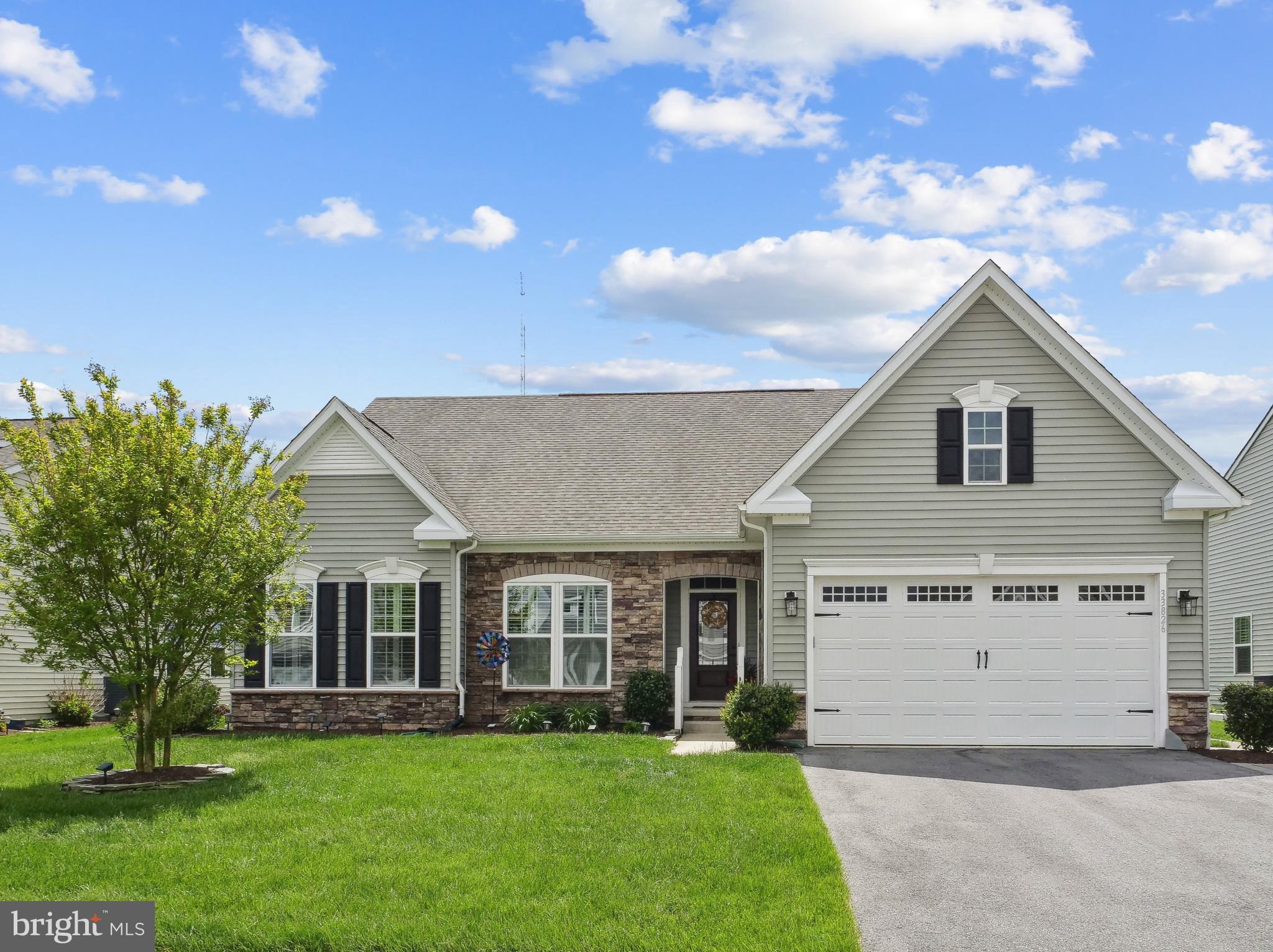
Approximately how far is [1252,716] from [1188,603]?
1.70 m

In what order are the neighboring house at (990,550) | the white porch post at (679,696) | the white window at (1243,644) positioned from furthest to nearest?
the white window at (1243,644)
the white porch post at (679,696)
the neighboring house at (990,550)

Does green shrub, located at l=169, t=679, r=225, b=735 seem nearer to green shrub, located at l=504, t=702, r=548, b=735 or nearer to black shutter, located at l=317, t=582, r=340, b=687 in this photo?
black shutter, located at l=317, t=582, r=340, b=687

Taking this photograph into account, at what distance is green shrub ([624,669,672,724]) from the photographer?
17.1m

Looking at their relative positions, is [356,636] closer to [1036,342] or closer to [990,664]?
[990,664]

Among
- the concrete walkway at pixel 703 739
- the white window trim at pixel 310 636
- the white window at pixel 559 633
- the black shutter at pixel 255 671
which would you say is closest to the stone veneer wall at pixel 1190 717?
the concrete walkway at pixel 703 739

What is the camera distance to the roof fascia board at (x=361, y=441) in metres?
17.4

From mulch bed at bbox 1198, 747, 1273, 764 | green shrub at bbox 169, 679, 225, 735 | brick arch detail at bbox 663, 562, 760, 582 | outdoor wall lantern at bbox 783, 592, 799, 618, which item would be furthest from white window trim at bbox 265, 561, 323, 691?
mulch bed at bbox 1198, 747, 1273, 764

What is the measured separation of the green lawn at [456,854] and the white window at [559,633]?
4272 mm

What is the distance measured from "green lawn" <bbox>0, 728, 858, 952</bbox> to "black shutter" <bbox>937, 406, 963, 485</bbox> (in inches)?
182

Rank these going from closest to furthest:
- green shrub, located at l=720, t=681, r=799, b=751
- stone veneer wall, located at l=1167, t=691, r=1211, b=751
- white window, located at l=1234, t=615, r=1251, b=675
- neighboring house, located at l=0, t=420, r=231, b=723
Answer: green shrub, located at l=720, t=681, r=799, b=751 < stone veneer wall, located at l=1167, t=691, r=1211, b=751 < neighboring house, located at l=0, t=420, r=231, b=723 < white window, located at l=1234, t=615, r=1251, b=675

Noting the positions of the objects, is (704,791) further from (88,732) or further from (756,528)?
(88,732)

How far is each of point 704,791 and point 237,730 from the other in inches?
380

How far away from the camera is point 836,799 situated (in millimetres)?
11336

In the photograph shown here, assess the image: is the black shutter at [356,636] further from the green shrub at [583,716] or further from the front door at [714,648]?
the front door at [714,648]
